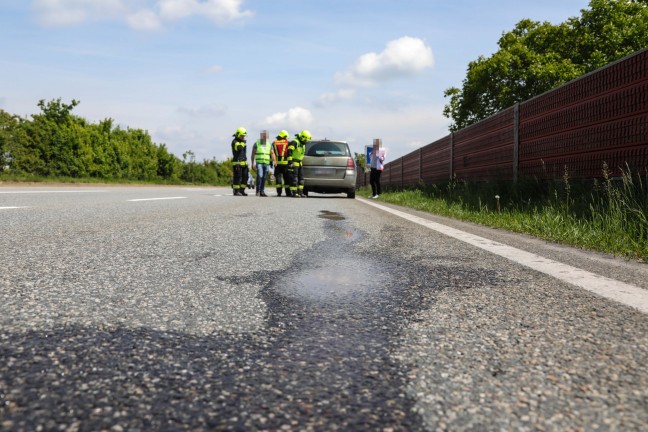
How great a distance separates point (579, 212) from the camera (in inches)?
241

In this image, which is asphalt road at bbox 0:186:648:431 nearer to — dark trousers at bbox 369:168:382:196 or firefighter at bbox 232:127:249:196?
firefighter at bbox 232:127:249:196

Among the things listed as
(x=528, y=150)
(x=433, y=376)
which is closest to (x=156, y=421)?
(x=433, y=376)

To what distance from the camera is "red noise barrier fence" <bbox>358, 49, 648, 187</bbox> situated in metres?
5.95

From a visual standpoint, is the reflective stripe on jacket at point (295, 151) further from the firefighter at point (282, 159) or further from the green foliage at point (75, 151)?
the green foliage at point (75, 151)

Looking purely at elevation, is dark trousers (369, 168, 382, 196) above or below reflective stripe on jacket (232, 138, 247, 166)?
below

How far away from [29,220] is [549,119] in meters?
7.32

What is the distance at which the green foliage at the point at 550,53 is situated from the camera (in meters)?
28.2

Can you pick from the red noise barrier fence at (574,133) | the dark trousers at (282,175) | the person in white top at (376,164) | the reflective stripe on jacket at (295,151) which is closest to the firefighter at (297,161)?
the reflective stripe on jacket at (295,151)

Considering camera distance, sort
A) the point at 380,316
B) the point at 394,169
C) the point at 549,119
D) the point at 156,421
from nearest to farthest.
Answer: the point at 156,421 → the point at 380,316 → the point at 549,119 → the point at 394,169

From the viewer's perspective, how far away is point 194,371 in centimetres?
148

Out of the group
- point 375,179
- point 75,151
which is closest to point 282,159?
point 375,179

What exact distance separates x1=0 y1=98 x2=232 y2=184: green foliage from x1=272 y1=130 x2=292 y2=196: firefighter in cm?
1168

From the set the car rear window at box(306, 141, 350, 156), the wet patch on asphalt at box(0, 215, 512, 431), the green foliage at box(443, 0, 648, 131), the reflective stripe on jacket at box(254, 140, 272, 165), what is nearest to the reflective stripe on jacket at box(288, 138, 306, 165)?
the car rear window at box(306, 141, 350, 156)

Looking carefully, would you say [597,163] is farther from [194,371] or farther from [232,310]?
[194,371]
